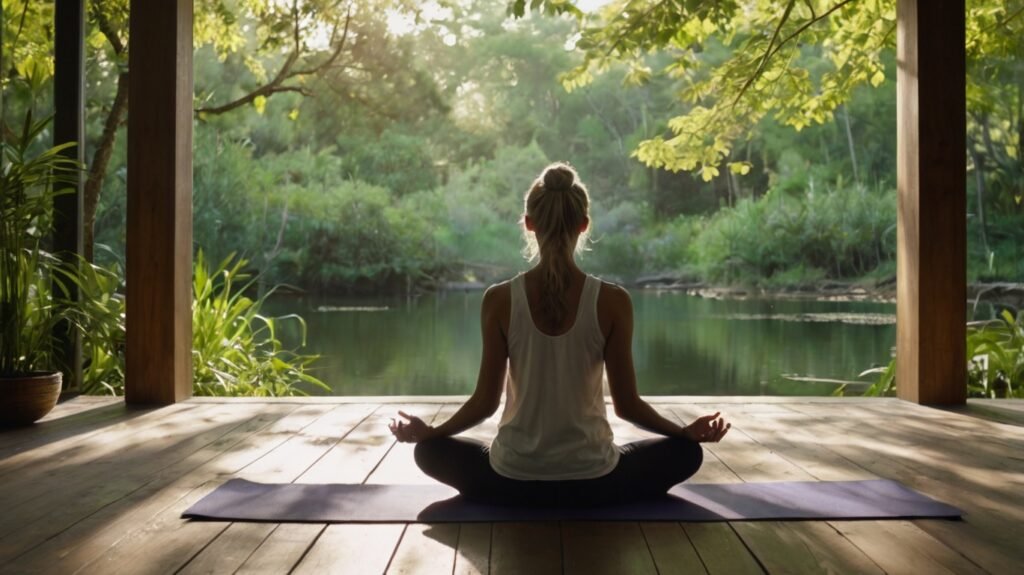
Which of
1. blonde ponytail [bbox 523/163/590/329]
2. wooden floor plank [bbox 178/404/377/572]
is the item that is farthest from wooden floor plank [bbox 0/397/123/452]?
blonde ponytail [bbox 523/163/590/329]

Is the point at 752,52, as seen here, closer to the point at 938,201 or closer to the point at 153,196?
the point at 938,201

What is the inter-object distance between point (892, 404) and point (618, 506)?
2.16 metres

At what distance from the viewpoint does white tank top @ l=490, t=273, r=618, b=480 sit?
200cm

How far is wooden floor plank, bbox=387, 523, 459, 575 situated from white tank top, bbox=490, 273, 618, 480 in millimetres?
214

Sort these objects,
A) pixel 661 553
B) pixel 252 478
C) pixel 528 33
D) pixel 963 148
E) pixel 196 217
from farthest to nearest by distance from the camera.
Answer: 1. pixel 528 33
2. pixel 196 217
3. pixel 963 148
4. pixel 252 478
5. pixel 661 553

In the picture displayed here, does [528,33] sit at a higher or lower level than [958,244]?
higher

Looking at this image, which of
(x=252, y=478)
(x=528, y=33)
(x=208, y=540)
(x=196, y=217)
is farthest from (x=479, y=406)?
(x=528, y=33)

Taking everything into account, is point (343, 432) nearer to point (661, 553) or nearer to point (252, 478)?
point (252, 478)

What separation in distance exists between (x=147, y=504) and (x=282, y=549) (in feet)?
1.84

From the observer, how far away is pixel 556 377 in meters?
2.00

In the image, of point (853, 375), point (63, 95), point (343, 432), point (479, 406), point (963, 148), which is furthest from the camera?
point (853, 375)

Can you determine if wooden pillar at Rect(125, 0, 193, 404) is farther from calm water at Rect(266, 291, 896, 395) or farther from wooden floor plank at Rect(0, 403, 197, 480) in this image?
calm water at Rect(266, 291, 896, 395)

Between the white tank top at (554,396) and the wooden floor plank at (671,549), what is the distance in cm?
19

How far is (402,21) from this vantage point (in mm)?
14836
